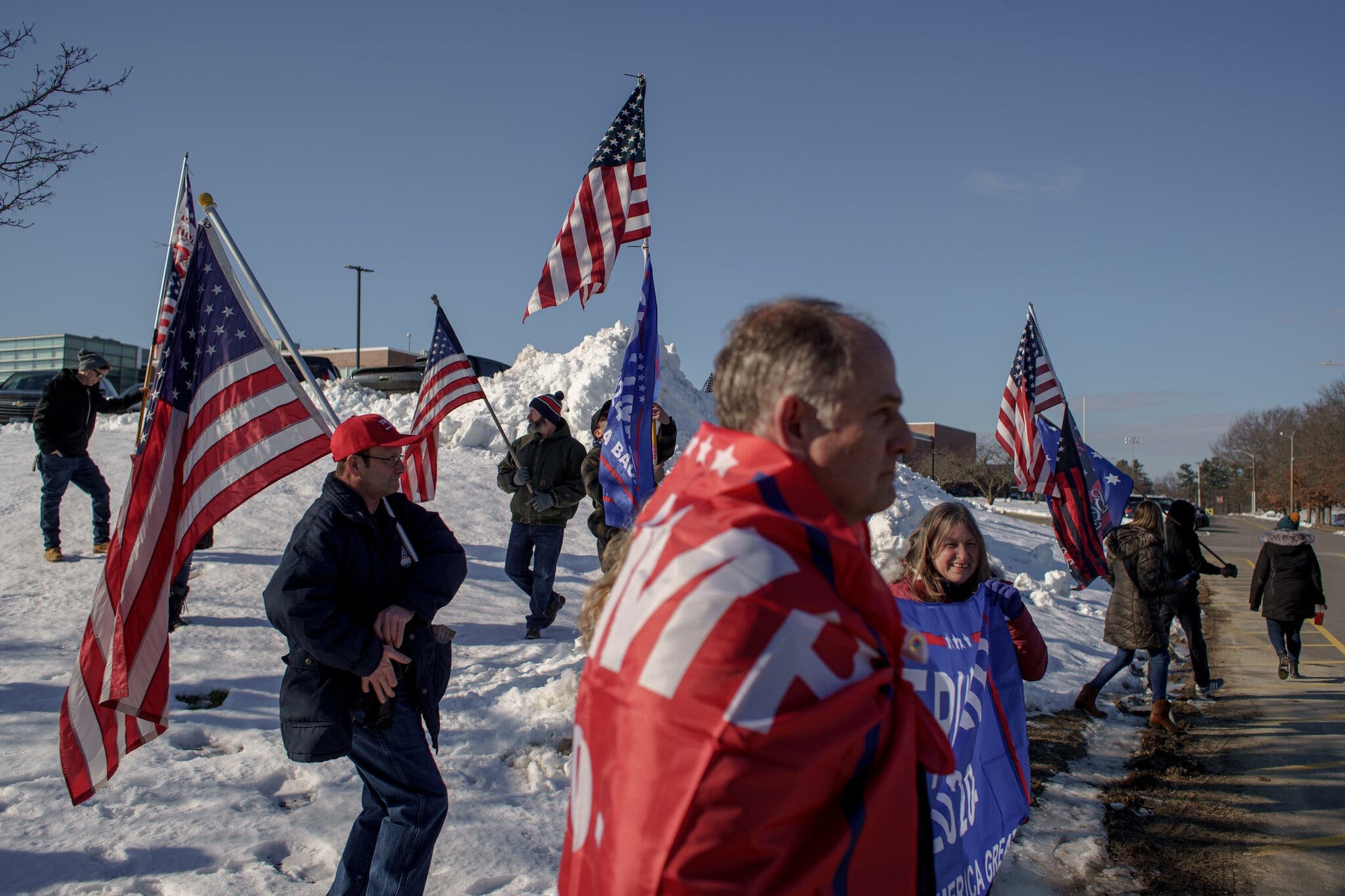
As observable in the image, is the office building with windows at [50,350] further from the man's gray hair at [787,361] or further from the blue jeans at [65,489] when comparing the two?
the man's gray hair at [787,361]

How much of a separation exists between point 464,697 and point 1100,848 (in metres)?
3.83

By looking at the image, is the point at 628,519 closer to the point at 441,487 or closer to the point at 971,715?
the point at 971,715

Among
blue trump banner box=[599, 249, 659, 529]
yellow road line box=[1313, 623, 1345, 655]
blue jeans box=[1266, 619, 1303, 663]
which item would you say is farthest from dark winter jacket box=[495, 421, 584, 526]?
yellow road line box=[1313, 623, 1345, 655]

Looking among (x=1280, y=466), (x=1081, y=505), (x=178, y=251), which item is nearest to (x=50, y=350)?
(x=178, y=251)

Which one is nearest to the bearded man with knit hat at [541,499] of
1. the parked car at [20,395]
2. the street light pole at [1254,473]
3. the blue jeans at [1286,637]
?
the blue jeans at [1286,637]

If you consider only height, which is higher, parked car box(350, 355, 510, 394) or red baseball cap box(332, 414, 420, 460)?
A: parked car box(350, 355, 510, 394)

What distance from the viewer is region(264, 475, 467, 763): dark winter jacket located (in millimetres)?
2889

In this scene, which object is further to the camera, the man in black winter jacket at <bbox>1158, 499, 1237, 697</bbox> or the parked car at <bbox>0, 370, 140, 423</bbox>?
the parked car at <bbox>0, 370, 140, 423</bbox>

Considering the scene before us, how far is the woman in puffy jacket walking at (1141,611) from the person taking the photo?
6.74 meters

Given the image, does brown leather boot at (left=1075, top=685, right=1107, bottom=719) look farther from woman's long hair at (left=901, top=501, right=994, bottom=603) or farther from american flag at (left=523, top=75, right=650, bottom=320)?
american flag at (left=523, top=75, right=650, bottom=320)

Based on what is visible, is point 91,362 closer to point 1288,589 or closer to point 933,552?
point 933,552

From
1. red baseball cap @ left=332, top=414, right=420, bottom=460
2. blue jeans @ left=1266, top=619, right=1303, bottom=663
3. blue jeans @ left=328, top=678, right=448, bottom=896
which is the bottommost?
blue jeans @ left=1266, top=619, right=1303, bottom=663

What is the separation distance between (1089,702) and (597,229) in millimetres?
5369

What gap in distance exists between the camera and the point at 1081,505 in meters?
8.01
